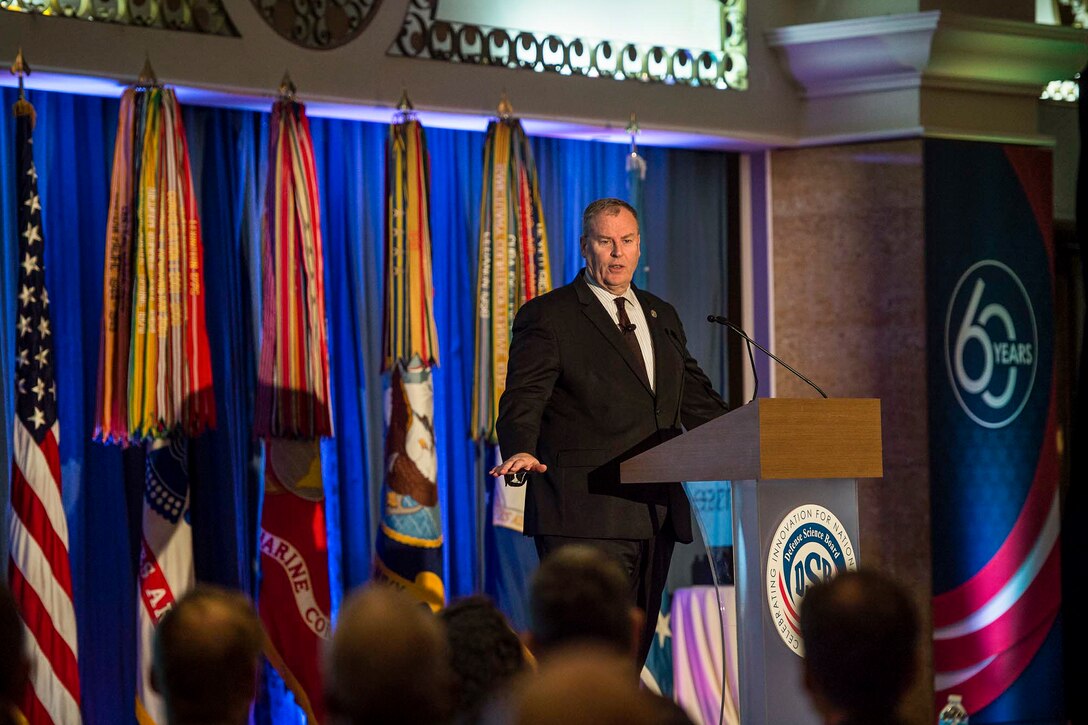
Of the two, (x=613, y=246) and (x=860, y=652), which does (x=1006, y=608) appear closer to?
(x=613, y=246)

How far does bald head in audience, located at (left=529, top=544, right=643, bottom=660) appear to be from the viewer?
2.38 meters

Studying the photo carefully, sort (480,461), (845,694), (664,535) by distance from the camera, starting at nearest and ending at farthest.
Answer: (845,694) → (664,535) → (480,461)

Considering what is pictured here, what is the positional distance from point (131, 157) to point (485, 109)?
1550 millimetres

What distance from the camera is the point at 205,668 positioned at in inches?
Answer: 80.8

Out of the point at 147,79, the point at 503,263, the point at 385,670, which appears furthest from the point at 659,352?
the point at 385,670

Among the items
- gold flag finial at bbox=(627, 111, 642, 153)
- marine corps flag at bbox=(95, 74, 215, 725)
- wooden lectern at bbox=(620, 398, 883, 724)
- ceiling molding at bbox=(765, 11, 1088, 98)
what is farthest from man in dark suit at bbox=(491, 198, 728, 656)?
ceiling molding at bbox=(765, 11, 1088, 98)

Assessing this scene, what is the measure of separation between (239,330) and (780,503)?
274cm

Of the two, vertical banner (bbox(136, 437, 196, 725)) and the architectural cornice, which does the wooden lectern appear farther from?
the architectural cornice

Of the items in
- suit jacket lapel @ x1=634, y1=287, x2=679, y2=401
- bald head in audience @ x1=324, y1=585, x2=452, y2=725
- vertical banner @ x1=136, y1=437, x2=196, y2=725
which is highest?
suit jacket lapel @ x1=634, y1=287, x2=679, y2=401

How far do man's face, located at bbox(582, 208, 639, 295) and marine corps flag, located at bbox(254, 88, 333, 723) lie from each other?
4.72ft

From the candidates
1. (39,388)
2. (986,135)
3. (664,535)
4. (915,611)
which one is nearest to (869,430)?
(664,535)

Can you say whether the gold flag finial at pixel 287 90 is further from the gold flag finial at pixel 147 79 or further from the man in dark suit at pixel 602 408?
the man in dark suit at pixel 602 408

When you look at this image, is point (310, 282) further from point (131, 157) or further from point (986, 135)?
point (986, 135)

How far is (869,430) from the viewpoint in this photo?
389 centimetres
